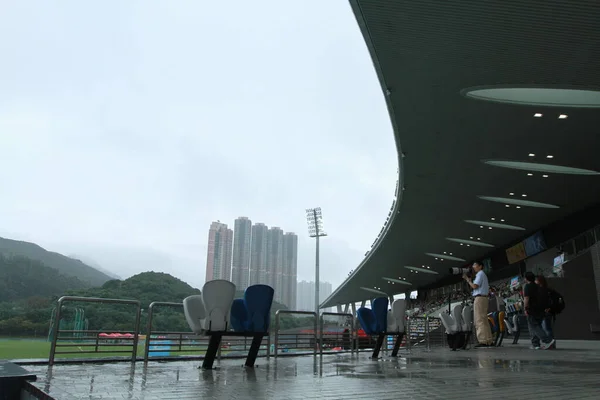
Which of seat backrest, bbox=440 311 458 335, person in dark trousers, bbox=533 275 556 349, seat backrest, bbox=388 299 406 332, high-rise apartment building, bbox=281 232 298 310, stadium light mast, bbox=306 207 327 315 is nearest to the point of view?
seat backrest, bbox=388 299 406 332

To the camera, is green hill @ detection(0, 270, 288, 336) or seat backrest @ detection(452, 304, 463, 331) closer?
green hill @ detection(0, 270, 288, 336)

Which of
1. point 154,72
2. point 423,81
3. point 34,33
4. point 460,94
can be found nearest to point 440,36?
point 423,81

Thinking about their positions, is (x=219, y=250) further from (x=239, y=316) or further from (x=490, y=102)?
(x=239, y=316)

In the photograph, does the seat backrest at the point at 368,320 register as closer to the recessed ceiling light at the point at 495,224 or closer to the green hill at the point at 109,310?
the green hill at the point at 109,310

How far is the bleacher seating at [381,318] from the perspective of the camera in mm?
8336

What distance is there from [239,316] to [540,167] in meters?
15.1

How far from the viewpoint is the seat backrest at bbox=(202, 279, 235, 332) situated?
18.4 ft

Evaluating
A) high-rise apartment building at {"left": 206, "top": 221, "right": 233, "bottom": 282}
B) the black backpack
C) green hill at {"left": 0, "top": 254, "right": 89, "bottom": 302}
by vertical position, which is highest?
high-rise apartment building at {"left": 206, "top": 221, "right": 233, "bottom": 282}

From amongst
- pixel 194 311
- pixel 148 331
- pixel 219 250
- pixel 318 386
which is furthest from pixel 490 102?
pixel 219 250

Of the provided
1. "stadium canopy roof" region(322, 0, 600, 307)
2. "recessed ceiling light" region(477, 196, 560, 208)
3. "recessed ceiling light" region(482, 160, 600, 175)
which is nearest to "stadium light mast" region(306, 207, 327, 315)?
"stadium canopy roof" region(322, 0, 600, 307)

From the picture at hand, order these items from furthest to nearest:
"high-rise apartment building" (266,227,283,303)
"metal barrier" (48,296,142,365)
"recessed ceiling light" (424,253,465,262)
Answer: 1. "high-rise apartment building" (266,227,283,303)
2. "recessed ceiling light" (424,253,465,262)
3. "metal barrier" (48,296,142,365)

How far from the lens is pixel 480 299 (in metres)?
10.5

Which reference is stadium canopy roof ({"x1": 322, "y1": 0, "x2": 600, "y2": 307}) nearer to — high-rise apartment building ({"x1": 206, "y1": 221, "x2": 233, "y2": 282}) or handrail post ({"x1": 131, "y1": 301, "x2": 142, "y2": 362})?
handrail post ({"x1": 131, "y1": 301, "x2": 142, "y2": 362})

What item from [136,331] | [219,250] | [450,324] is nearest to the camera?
[136,331]
